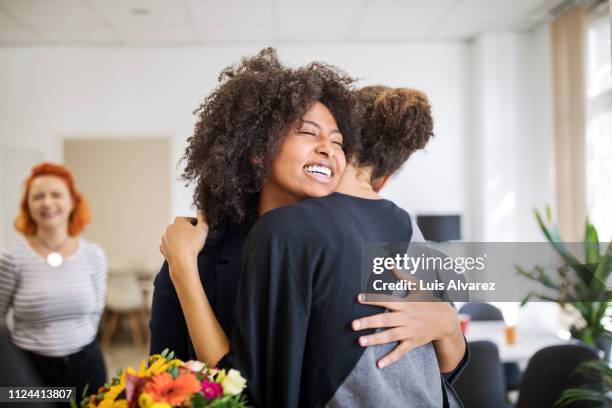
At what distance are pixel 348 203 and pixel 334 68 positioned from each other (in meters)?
0.40

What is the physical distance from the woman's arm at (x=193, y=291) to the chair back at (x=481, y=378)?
1.69 meters

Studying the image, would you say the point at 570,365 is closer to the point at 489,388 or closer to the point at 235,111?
the point at 489,388

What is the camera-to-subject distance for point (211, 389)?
2.61ft

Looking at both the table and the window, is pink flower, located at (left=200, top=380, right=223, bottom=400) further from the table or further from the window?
the window

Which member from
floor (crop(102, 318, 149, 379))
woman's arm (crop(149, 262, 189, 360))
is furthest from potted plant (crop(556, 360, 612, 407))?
floor (crop(102, 318, 149, 379))

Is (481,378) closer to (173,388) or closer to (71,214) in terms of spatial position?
(173,388)

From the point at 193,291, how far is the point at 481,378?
183 centimetres

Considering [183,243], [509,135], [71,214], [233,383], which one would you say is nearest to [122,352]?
[71,214]

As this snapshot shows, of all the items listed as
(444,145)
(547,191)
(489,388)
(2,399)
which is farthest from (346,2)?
(2,399)

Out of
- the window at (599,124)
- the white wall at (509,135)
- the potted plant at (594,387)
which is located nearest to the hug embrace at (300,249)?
the potted plant at (594,387)

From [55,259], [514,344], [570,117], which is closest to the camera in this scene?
[55,259]

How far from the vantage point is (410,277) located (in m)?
1.05

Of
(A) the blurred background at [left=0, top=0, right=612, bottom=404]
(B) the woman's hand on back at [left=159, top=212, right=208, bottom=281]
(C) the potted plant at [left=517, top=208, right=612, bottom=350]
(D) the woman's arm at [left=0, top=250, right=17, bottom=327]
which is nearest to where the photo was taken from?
(B) the woman's hand on back at [left=159, top=212, right=208, bottom=281]

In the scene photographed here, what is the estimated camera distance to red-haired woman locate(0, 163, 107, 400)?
2338 millimetres
